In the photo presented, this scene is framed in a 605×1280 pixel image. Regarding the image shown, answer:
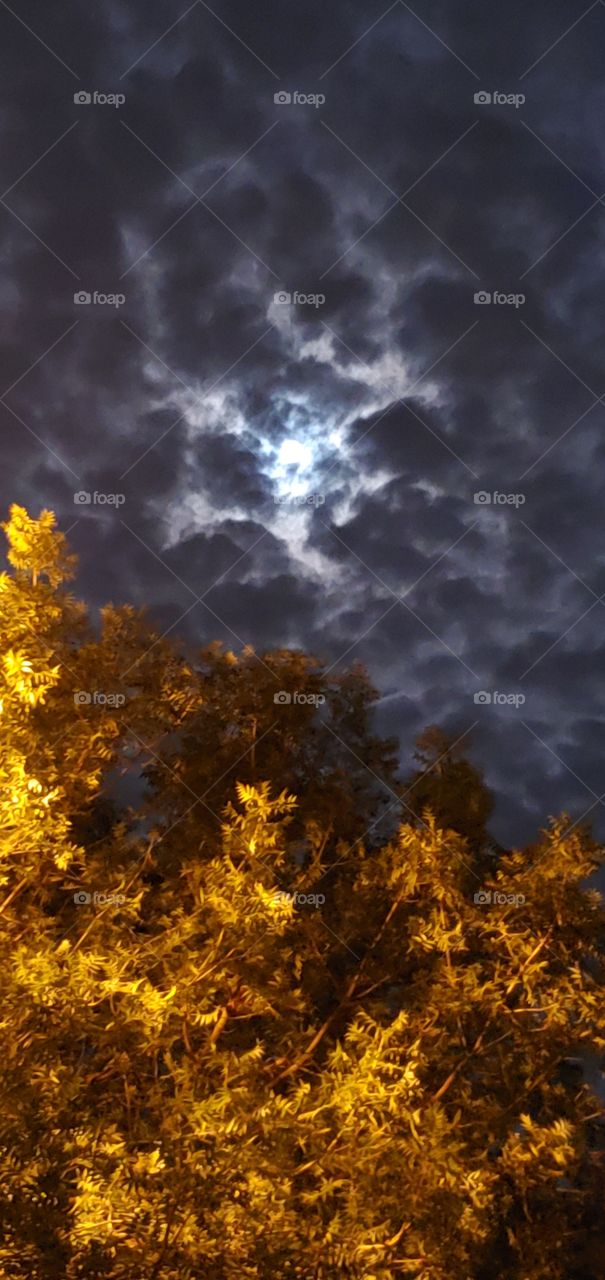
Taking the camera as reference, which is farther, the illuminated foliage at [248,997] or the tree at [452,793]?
the tree at [452,793]

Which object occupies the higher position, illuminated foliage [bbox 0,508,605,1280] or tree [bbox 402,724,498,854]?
tree [bbox 402,724,498,854]

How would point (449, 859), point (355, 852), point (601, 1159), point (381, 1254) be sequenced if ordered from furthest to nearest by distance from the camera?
1. point (601, 1159)
2. point (355, 852)
3. point (449, 859)
4. point (381, 1254)

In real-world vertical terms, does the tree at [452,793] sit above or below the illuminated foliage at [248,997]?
above

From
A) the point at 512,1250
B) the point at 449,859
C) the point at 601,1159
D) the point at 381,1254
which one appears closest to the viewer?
the point at 381,1254

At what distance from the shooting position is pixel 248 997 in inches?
322

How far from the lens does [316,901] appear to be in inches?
394

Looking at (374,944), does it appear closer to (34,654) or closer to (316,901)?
(316,901)

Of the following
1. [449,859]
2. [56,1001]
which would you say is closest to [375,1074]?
[56,1001]

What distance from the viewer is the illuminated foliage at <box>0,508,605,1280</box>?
6379 mm

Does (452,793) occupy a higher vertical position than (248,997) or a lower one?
higher

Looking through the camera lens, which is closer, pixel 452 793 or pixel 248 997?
pixel 248 997

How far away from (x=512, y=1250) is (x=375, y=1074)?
7.13 metres

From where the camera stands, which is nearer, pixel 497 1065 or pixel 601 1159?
pixel 497 1065

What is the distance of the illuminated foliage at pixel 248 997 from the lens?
6379 millimetres
